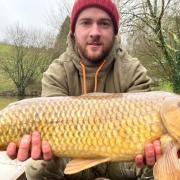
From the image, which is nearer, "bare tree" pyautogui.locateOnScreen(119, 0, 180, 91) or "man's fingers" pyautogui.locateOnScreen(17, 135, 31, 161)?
"man's fingers" pyautogui.locateOnScreen(17, 135, 31, 161)

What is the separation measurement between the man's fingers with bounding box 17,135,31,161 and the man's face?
1054mm

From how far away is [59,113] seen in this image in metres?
Result: 2.54

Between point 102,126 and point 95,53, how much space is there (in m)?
1.03

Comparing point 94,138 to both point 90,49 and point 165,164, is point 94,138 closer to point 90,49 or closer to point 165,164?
point 165,164

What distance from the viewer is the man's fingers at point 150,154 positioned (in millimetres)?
2424

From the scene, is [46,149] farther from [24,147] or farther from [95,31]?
[95,31]

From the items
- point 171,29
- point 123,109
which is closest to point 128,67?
point 123,109

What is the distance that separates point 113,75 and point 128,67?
137mm

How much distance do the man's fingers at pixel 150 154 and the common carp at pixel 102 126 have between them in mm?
35

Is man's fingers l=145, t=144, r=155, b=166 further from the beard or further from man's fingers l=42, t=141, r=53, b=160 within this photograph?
the beard

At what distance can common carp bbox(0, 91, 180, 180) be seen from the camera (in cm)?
242

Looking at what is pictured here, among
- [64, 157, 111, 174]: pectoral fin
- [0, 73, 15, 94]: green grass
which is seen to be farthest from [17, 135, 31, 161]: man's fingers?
[0, 73, 15, 94]: green grass

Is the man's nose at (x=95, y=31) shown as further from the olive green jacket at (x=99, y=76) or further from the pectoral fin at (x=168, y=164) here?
the pectoral fin at (x=168, y=164)

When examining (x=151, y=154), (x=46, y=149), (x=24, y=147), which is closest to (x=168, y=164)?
(x=151, y=154)
